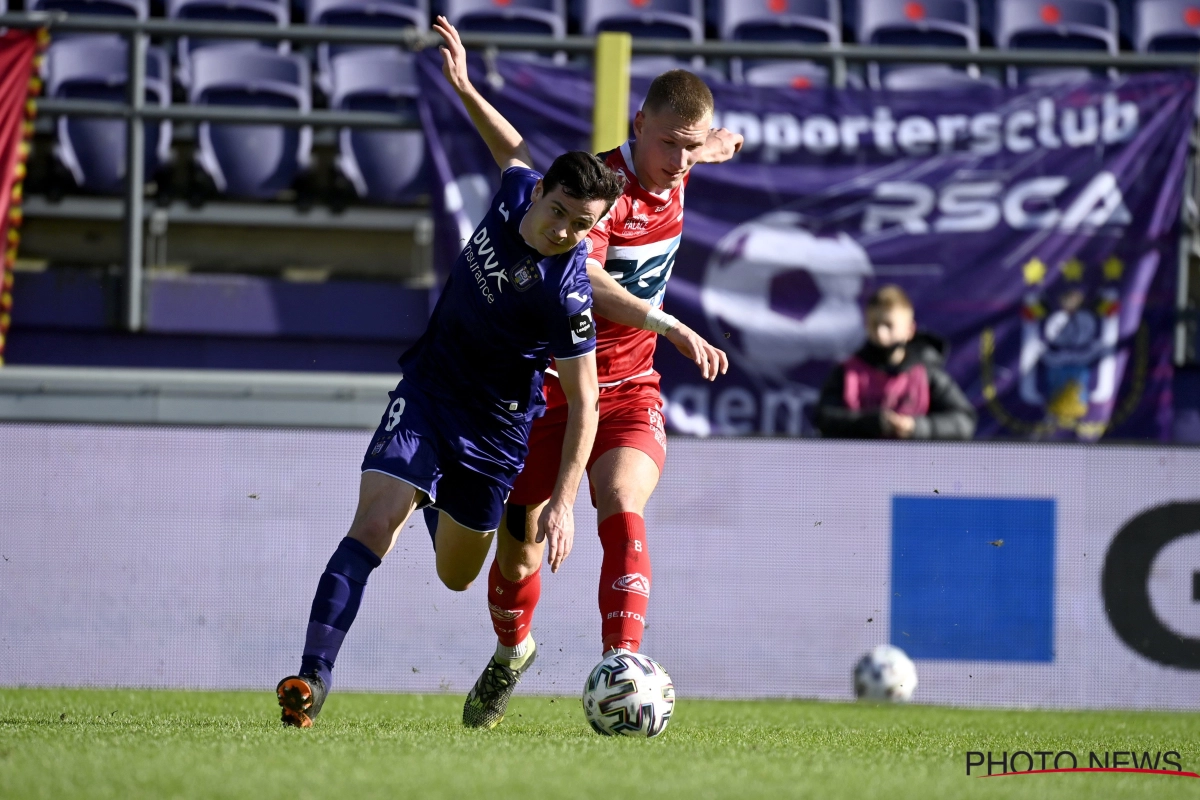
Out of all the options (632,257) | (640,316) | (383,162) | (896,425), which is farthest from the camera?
(383,162)

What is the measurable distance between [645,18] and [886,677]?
6405 millimetres

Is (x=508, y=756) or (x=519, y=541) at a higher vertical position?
(x=519, y=541)

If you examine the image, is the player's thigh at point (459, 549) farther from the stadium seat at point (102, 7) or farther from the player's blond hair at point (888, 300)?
the stadium seat at point (102, 7)

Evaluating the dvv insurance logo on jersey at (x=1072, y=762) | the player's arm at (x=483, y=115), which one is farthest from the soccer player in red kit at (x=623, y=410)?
the dvv insurance logo on jersey at (x=1072, y=762)

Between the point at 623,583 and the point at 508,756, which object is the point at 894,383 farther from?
the point at 508,756

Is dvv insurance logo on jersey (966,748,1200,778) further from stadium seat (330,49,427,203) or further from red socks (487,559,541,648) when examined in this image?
stadium seat (330,49,427,203)

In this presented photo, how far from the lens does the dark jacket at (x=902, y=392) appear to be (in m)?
8.16

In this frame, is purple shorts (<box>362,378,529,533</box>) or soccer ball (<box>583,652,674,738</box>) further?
purple shorts (<box>362,378,529,533</box>)

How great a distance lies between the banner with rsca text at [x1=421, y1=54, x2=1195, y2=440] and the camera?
29.7 feet

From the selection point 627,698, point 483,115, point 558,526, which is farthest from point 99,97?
point 627,698

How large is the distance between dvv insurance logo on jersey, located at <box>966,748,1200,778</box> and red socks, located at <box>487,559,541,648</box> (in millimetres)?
1713

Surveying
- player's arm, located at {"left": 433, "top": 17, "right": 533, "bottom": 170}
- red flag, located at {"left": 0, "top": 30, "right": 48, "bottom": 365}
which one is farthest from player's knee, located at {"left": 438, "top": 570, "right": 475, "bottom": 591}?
red flag, located at {"left": 0, "top": 30, "right": 48, "bottom": 365}

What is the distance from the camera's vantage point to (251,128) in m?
10.6

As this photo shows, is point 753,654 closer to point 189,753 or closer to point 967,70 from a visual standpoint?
point 189,753
